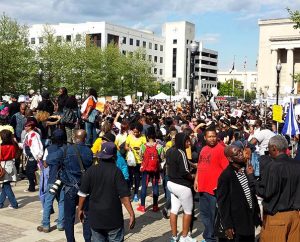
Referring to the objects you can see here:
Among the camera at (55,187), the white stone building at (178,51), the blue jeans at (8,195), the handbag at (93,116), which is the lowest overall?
the blue jeans at (8,195)

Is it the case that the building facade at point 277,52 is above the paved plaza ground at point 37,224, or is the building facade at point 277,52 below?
above

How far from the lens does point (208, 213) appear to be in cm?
693

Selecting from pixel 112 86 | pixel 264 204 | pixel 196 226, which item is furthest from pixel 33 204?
pixel 112 86

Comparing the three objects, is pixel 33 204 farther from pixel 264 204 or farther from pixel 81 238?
pixel 264 204

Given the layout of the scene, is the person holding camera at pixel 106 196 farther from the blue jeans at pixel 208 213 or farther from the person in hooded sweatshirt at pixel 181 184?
the blue jeans at pixel 208 213

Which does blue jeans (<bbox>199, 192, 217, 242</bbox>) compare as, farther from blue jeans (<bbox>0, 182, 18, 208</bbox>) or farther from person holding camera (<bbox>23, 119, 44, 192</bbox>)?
blue jeans (<bbox>0, 182, 18, 208</bbox>)

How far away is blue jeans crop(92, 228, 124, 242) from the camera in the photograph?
534 centimetres

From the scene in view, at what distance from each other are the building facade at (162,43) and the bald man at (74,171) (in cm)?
8608

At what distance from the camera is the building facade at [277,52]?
291ft

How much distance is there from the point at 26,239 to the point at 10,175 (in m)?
1.92

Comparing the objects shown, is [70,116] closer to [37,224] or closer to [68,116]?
[68,116]

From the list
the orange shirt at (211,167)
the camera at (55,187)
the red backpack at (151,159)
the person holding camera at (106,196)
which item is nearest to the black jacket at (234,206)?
the person holding camera at (106,196)

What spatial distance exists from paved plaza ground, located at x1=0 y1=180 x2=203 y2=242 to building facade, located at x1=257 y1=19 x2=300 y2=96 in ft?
260

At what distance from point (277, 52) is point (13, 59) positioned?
67001 millimetres
